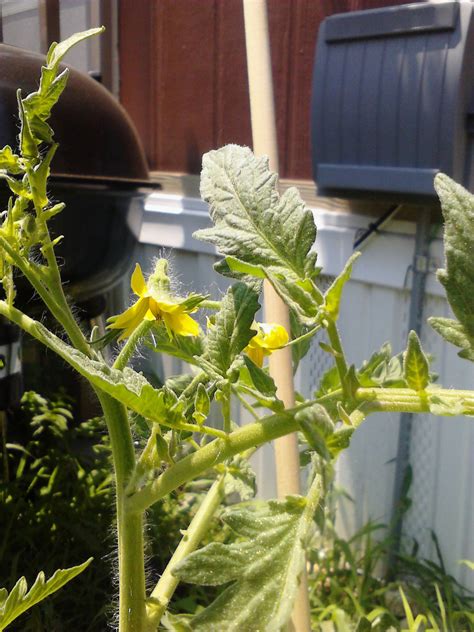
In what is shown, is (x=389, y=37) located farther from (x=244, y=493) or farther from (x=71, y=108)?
(x=244, y=493)

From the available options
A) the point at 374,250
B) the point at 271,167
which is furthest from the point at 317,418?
the point at 374,250

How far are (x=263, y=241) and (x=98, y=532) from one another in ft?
3.71

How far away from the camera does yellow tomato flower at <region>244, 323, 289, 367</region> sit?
46 cm

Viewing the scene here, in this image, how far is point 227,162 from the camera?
1.25 feet

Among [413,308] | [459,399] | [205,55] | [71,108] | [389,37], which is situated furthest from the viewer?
[205,55]

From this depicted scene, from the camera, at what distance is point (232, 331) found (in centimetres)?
38

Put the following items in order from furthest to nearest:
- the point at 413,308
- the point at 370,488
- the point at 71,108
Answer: the point at 370,488, the point at 413,308, the point at 71,108

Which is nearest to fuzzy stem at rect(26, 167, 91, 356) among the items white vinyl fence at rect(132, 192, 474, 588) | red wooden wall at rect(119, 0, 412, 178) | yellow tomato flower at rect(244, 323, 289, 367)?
yellow tomato flower at rect(244, 323, 289, 367)

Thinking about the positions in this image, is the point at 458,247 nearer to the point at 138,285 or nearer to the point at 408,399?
the point at 408,399

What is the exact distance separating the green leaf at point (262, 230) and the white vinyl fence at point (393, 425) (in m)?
1.08

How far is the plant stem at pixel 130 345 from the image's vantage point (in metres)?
0.40

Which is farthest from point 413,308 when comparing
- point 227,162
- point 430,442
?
point 227,162

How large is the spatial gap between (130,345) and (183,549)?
14cm

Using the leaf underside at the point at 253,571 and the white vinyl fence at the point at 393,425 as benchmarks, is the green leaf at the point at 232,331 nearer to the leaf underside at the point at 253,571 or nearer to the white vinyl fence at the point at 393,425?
the leaf underside at the point at 253,571
